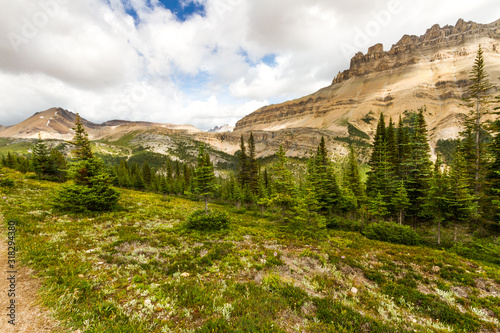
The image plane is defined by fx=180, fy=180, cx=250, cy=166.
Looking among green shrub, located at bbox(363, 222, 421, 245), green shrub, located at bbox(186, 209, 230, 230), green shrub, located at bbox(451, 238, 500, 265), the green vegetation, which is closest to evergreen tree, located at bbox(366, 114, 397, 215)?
the green vegetation

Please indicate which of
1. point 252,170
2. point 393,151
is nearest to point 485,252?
point 393,151

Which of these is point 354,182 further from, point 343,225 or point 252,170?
point 252,170

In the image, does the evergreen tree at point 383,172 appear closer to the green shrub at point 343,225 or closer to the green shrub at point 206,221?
the green shrub at point 343,225

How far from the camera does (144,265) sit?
10.0m

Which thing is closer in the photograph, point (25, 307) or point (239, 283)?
point (25, 307)

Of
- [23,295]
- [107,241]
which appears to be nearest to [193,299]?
[23,295]

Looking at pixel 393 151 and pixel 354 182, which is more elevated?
pixel 393 151

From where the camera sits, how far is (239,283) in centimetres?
923

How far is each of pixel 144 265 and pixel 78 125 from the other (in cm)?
Result: 1920

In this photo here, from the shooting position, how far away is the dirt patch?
5.39 metres

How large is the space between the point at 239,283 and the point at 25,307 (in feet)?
25.7

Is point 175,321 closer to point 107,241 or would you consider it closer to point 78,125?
point 107,241

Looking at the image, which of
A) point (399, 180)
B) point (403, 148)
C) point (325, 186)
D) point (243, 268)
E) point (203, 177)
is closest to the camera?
point (243, 268)

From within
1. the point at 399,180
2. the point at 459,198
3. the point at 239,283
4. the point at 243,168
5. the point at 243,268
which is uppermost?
the point at 243,168
